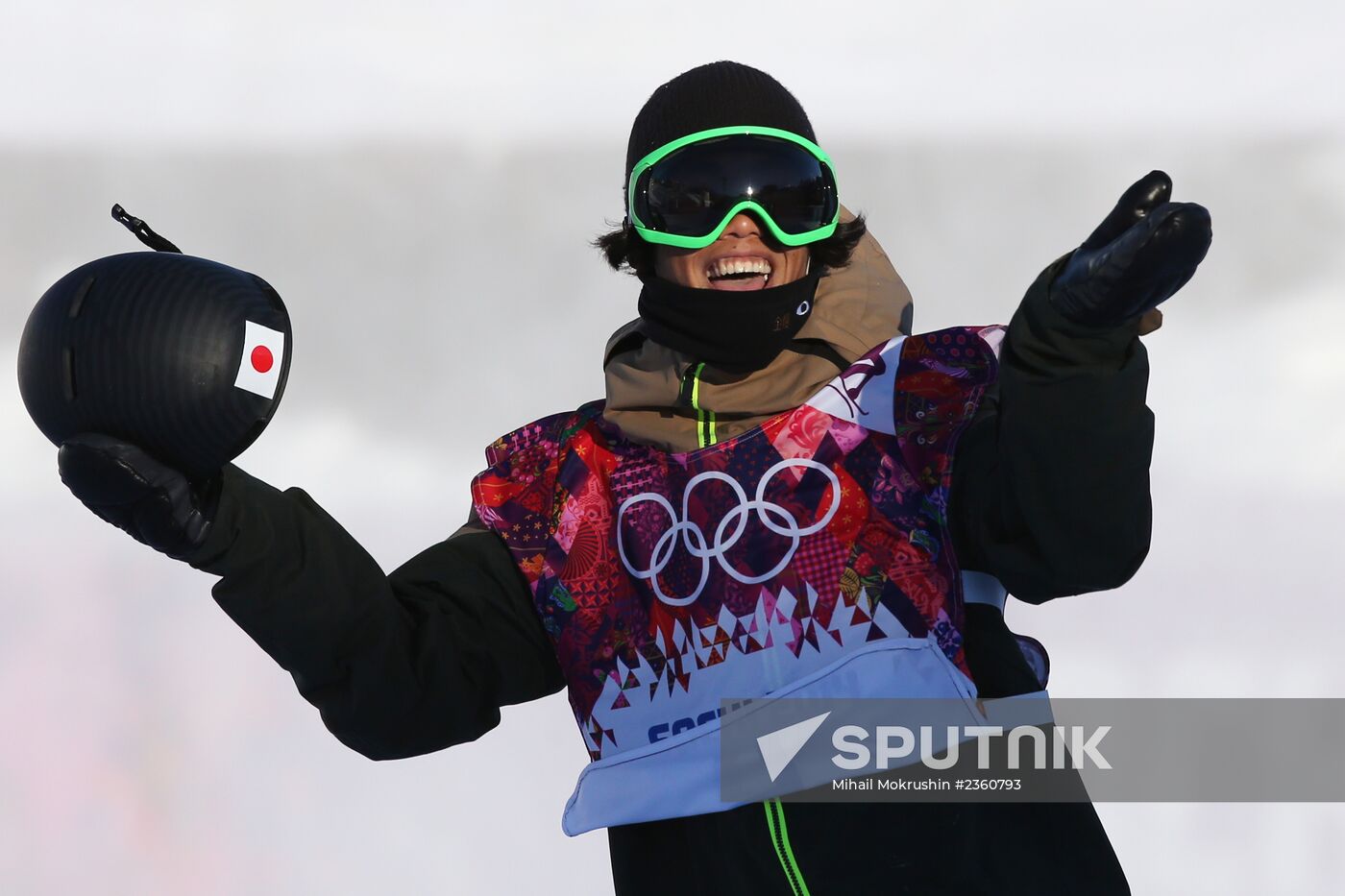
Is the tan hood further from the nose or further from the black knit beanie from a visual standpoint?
the black knit beanie

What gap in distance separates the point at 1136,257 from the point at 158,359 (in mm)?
998

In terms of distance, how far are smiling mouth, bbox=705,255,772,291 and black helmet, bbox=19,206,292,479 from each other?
69 centimetres

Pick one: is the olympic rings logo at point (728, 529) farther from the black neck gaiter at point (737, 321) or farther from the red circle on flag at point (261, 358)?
the red circle on flag at point (261, 358)

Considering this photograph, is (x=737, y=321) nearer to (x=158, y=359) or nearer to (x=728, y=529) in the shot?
(x=728, y=529)

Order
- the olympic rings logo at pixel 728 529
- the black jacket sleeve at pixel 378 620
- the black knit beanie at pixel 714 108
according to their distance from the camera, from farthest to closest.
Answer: the black knit beanie at pixel 714 108, the olympic rings logo at pixel 728 529, the black jacket sleeve at pixel 378 620

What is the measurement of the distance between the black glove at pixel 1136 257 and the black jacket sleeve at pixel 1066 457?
→ 0.13 ft

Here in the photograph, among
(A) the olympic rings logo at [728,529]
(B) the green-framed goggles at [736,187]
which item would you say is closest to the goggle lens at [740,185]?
Answer: (B) the green-framed goggles at [736,187]

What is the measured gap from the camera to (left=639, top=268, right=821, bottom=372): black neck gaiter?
2211mm

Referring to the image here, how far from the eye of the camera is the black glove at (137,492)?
1.72 meters

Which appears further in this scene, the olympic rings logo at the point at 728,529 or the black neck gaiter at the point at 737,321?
the black neck gaiter at the point at 737,321

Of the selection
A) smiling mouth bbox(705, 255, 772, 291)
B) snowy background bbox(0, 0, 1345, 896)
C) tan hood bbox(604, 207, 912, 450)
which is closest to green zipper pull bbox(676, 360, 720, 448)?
tan hood bbox(604, 207, 912, 450)

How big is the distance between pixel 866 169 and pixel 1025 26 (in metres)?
0.55

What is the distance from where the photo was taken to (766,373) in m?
2.24

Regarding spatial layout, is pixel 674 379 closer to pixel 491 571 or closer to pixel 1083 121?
pixel 491 571
